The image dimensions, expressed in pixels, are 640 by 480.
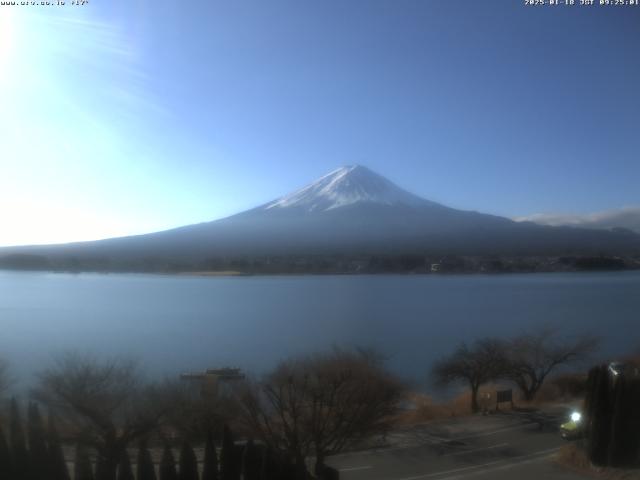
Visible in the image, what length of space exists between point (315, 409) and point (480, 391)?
538 cm

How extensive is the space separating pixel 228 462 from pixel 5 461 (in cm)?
168

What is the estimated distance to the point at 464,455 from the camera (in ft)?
19.1

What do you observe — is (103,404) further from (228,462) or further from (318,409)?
(318,409)

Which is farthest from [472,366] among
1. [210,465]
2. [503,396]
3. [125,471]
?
[125,471]

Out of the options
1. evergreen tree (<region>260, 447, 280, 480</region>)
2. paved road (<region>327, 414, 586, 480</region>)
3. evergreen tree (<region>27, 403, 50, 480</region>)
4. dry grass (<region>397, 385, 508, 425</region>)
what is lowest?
dry grass (<region>397, 385, 508, 425</region>)

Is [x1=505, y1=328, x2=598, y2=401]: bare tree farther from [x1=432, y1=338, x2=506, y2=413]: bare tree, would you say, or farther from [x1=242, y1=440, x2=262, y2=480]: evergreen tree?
[x1=242, y1=440, x2=262, y2=480]: evergreen tree

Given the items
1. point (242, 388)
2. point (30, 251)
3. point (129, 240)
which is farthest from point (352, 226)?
point (242, 388)

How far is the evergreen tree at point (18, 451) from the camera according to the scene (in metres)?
4.23

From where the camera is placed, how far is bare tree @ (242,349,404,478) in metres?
5.19

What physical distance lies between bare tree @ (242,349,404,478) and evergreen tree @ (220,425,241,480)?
440mm

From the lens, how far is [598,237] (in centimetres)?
2466

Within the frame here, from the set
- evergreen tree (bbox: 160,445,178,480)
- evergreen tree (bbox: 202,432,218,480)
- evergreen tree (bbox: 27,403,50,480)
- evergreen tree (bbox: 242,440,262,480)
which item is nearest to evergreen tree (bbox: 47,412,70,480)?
evergreen tree (bbox: 27,403,50,480)

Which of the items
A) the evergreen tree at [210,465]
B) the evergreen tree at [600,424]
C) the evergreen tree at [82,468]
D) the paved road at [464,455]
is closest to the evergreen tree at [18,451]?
the evergreen tree at [82,468]

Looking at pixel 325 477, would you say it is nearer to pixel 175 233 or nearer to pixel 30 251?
pixel 30 251
